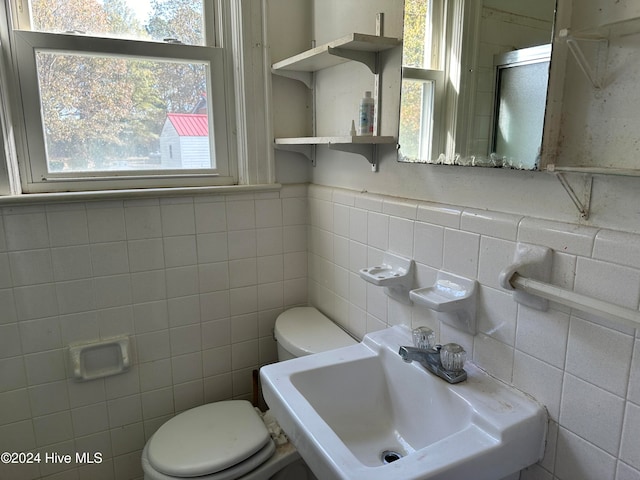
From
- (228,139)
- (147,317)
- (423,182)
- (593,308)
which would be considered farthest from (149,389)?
(593,308)

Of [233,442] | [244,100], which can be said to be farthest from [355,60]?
[233,442]

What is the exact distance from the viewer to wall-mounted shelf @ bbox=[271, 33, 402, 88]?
1.27m

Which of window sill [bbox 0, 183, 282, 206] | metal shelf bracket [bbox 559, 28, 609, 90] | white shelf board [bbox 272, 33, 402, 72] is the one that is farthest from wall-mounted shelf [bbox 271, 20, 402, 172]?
metal shelf bracket [bbox 559, 28, 609, 90]

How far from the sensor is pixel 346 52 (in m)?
1.37

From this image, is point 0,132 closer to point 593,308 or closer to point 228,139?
point 228,139

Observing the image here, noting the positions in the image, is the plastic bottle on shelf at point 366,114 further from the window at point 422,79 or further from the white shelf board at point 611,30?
the white shelf board at point 611,30

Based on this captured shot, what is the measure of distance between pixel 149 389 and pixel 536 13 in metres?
1.78

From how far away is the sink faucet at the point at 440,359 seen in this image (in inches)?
42.4

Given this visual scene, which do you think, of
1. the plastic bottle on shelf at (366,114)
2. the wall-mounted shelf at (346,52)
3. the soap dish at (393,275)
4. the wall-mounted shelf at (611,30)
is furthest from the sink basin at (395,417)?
the wall-mounted shelf at (346,52)

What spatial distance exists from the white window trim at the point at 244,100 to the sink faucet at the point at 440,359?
100 centimetres

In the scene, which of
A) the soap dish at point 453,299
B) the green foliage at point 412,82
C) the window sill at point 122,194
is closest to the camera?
the soap dish at point 453,299

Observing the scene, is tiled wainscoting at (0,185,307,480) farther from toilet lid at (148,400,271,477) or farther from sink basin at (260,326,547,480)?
Answer: sink basin at (260,326,547,480)

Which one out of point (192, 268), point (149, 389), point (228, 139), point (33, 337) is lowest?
point (149, 389)

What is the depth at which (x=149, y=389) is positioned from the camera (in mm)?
1748
